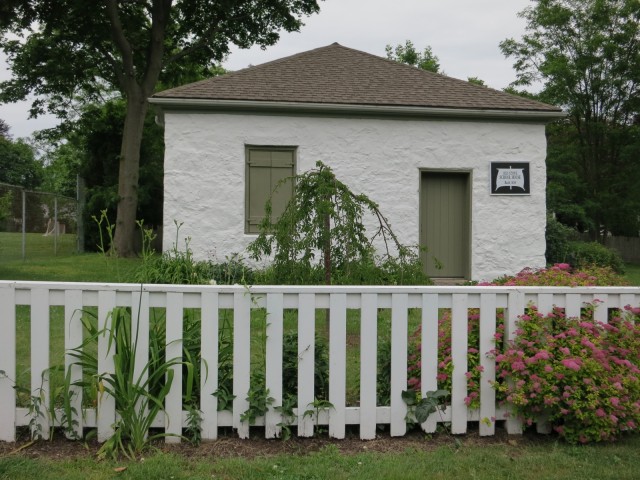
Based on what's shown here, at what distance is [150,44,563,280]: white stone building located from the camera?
10.8 m

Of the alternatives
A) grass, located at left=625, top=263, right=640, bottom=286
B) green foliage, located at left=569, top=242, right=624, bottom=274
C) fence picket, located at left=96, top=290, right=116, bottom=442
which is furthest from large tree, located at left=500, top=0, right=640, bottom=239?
fence picket, located at left=96, top=290, right=116, bottom=442

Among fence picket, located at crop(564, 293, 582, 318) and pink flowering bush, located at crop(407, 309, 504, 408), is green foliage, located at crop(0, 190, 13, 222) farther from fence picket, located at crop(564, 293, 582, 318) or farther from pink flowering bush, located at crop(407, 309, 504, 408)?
fence picket, located at crop(564, 293, 582, 318)

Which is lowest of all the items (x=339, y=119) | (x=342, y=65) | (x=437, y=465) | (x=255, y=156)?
(x=437, y=465)

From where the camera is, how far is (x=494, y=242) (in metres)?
11.4

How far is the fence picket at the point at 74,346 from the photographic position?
11.5 ft

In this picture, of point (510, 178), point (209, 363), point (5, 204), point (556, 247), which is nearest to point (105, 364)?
point (209, 363)

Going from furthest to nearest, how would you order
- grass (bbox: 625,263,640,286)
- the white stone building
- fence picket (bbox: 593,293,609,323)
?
grass (bbox: 625,263,640,286), the white stone building, fence picket (bbox: 593,293,609,323)

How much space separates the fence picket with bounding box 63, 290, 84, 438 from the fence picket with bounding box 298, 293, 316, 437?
134 cm

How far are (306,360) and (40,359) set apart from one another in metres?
1.64

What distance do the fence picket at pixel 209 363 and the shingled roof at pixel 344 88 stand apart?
7.69m

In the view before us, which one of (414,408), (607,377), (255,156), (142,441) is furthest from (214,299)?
(255,156)

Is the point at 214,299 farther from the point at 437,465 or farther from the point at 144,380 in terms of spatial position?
the point at 437,465

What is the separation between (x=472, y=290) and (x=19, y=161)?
67.8 m

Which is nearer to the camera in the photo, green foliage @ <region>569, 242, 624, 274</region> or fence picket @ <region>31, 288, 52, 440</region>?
fence picket @ <region>31, 288, 52, 440</region>
